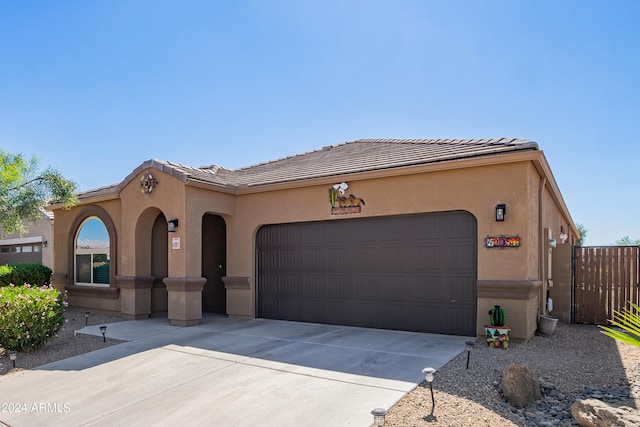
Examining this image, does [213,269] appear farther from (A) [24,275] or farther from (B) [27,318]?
(A) [24,275]

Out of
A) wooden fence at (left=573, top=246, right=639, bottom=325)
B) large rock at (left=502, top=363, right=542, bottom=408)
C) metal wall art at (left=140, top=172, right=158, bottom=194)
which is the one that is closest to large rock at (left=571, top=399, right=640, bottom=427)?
large rock at (left=502, top=363, right=542, bottom=408)

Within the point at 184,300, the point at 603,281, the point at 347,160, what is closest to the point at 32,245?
the point at 184,300

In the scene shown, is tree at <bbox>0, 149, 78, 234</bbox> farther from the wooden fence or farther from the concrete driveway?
the wooden fence

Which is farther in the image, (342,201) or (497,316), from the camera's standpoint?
(342,201)

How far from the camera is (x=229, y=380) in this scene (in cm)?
605

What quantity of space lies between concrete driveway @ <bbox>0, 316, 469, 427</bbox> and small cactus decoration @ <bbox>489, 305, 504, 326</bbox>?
0.72 m

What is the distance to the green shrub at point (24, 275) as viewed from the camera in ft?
50.8

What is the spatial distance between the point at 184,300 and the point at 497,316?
23.4 feet

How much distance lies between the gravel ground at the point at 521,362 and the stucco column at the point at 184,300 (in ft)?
6.27

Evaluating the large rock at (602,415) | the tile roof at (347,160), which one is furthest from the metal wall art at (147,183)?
the large rock at (602,415)

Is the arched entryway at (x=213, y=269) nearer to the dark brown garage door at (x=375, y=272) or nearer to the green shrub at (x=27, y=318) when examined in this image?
the dark brown garage door at (x=375, y=272)

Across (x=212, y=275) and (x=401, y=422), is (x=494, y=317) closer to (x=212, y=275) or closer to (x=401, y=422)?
(x=401, y=422)

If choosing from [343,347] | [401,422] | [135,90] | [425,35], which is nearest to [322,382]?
[401,422]

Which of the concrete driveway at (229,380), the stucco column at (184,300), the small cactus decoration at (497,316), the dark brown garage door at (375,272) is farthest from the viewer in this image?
the stucco column at (184,300)
